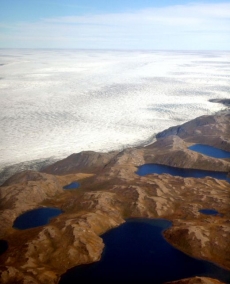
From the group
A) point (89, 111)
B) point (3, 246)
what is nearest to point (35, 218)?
point (3, 246)

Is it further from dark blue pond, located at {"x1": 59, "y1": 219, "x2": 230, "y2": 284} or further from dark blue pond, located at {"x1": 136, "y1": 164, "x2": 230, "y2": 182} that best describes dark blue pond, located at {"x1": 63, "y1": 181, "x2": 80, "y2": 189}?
dark blue pond, located at {"x1": 59, "y1": 219, "x2": 230, "y2": 284}

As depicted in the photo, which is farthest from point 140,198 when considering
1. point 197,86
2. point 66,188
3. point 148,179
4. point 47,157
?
point 197,86

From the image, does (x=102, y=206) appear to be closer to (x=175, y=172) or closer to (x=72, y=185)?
(x=72, y=185)

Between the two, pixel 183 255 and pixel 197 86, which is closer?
pixel 183 255

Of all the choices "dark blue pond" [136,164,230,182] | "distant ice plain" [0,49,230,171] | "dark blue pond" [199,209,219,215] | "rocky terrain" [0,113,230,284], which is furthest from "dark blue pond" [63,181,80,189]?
"dark blue pond" [199,209,219,215]

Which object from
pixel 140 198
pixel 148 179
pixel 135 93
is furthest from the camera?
pixel 135 93

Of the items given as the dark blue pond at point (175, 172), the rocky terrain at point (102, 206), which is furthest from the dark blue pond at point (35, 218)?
the dark blue pond at point (175, 172)

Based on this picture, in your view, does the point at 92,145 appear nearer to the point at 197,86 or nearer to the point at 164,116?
the point at 164,116
